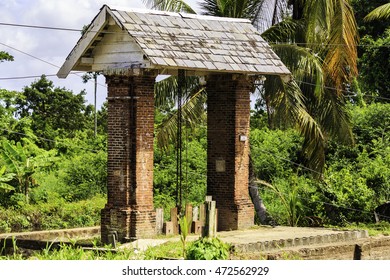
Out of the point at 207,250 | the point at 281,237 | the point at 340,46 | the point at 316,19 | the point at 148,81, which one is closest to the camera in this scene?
the point at 207,250

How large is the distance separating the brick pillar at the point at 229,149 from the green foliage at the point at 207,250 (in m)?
3.96

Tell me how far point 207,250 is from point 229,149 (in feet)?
15.4

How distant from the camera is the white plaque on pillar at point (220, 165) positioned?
1814cm

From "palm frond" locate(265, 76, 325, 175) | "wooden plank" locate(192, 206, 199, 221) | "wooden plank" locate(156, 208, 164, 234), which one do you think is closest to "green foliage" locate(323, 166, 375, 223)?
"palm frond" locate(265, 76, 325, 175)

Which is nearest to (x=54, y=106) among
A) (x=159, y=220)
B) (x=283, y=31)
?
(x=283, y=31)

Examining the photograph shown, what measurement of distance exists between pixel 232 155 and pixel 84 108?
26456 millimetres

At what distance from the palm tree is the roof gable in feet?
10.5

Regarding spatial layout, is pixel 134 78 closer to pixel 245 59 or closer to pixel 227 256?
pixel 245 59

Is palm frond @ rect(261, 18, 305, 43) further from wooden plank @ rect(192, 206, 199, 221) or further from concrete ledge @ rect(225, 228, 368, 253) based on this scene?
wooden plank @ rect(192, 206, 199, 221)

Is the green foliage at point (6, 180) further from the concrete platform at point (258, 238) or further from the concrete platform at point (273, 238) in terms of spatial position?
the concrete platform at point (273, 238)

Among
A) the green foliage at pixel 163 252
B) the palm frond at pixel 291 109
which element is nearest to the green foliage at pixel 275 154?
the palm frond at pixel 291 109

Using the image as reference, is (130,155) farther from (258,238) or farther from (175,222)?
(258,238)

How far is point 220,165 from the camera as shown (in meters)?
18.2

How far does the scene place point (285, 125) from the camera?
22.0m
